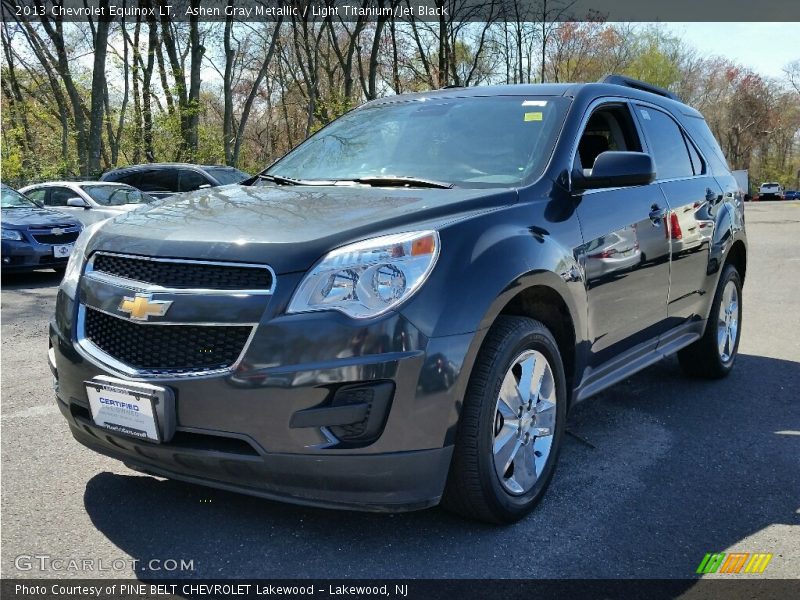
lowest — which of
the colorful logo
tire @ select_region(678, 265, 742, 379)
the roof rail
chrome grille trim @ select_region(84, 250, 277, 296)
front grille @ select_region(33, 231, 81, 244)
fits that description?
the colorful logo

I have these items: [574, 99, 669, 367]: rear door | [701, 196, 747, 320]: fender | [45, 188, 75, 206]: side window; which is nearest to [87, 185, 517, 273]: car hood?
[574, 99, 669, 367]: rear door

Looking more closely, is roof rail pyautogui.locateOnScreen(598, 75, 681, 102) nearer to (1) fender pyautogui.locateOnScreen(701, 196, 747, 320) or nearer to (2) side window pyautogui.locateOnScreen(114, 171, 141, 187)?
(1) fender pyautogui.locateOnScreen(701, 196, 747, 320)

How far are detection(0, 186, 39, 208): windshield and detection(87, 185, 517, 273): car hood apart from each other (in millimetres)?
9537

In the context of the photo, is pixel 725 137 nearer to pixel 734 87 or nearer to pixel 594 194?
pixel 734 87

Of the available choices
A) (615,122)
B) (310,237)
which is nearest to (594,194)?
(615,122)

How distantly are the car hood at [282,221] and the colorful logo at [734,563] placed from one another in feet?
5.06

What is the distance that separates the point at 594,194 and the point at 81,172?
2566cm

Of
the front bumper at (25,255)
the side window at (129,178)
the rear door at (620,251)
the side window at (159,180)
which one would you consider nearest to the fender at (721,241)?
the rear door at (620,251)

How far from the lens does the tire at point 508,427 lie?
278cm

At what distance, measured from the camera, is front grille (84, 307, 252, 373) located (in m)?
2.57

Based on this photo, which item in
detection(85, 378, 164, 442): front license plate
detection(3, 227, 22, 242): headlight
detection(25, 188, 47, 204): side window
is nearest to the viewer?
detection(85, 378, 164, 442): front license plate

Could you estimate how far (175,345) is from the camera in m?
2.63

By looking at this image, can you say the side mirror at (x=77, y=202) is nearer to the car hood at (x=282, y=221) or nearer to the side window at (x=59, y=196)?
the side window at (x=59, y=196)

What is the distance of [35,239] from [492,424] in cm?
952
